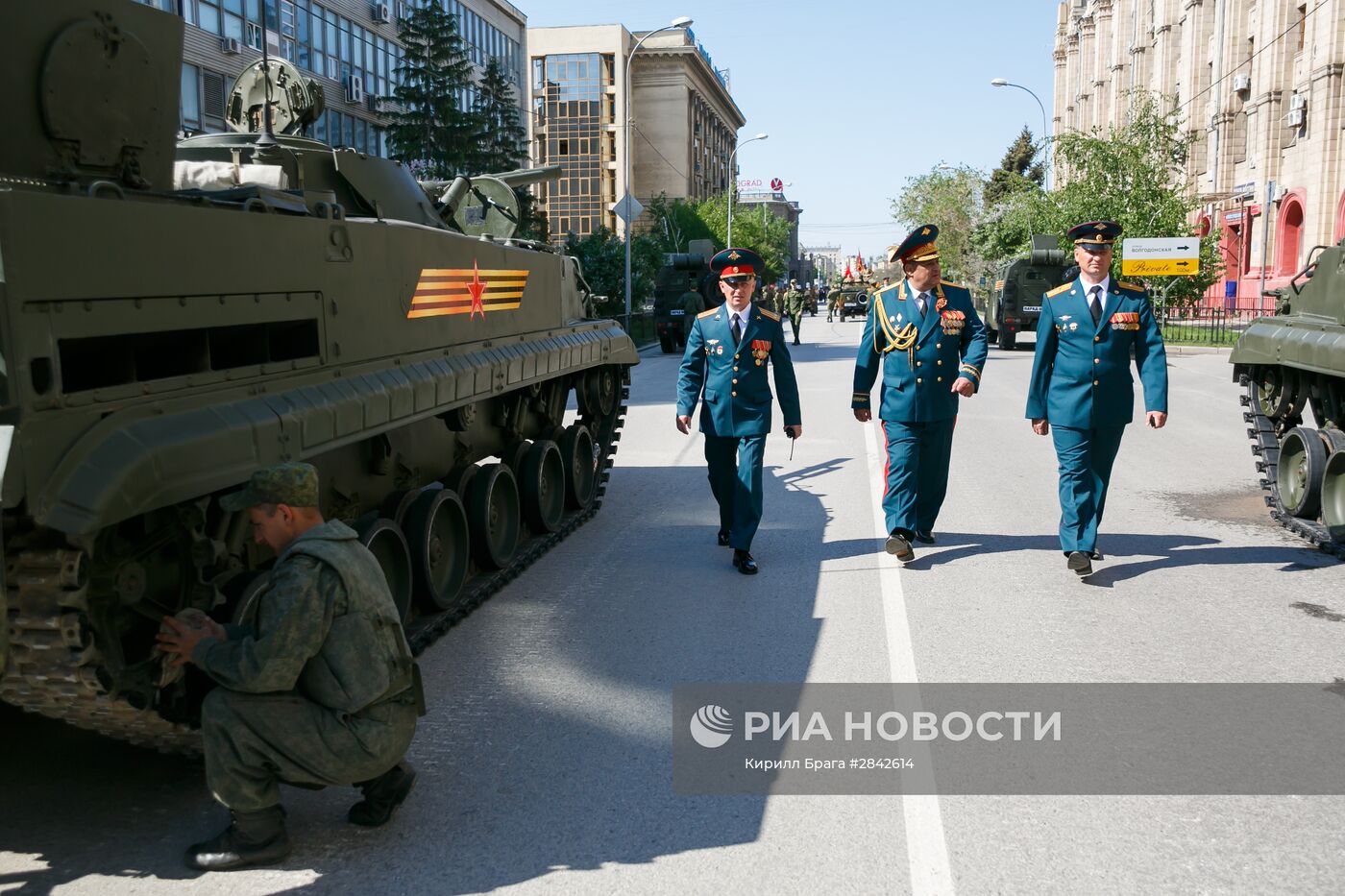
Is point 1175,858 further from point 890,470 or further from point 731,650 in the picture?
point 890,470

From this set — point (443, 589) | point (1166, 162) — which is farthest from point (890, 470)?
point (1166, 162)

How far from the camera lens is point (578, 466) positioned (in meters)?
10.1

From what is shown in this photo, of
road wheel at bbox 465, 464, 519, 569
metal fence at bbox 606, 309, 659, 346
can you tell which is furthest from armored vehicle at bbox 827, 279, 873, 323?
road wheel at bbox 465, 464, 519, 569

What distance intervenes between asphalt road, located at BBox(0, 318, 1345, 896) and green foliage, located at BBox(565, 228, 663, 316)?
28856 millimetres

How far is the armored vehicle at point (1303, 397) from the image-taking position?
8.62m

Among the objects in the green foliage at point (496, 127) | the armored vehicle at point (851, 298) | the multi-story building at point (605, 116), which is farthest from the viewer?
the multi-story building at point (605, 116)

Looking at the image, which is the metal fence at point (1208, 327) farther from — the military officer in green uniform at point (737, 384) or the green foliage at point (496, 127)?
the military officer in green uniform at point (737, 384)

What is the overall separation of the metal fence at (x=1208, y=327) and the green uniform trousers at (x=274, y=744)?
32.3 metres

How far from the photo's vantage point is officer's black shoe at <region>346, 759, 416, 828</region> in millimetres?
4430

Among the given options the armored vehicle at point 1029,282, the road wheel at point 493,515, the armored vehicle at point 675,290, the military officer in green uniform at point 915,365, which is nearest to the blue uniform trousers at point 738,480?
the military officer in green uniform at point 915,365

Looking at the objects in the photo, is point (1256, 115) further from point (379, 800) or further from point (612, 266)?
point (379, 800)

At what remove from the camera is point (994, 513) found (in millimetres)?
9938

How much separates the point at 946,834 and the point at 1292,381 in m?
6.80

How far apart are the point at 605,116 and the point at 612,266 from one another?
51467 millimetres
